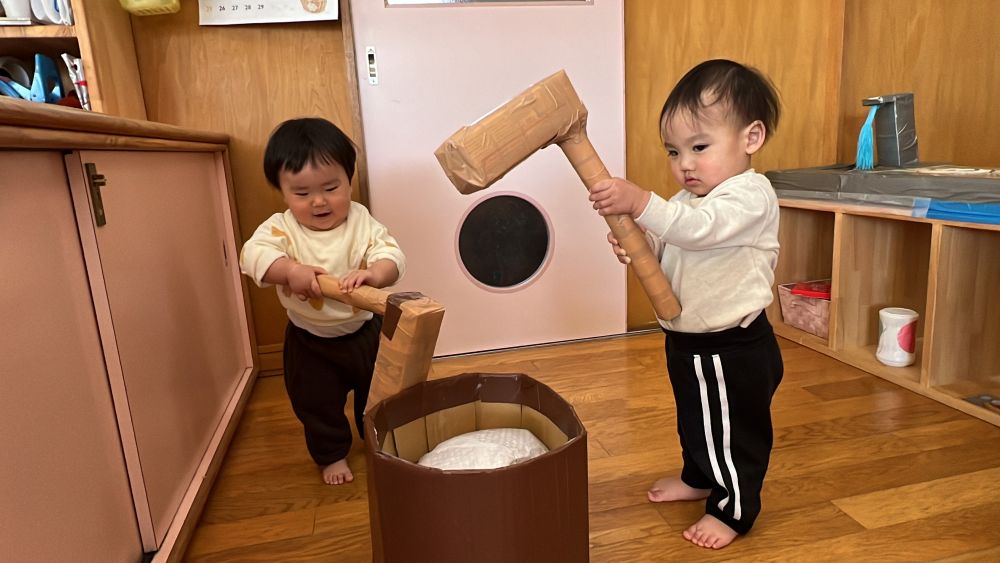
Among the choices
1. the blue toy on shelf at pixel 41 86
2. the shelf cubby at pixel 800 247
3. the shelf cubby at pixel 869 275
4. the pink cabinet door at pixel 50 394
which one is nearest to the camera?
the pink cabinet door at pixel 50 394

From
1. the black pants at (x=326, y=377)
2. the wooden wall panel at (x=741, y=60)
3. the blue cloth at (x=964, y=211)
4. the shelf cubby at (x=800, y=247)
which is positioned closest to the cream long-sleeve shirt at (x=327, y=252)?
the black pants at (x=326, y=377)

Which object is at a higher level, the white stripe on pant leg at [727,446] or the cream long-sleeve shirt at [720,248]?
the cream long-sleeve shirt at [720,248]

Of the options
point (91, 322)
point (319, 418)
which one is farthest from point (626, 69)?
point (91, 322)

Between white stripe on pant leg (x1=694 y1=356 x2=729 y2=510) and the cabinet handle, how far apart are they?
848 millimetres

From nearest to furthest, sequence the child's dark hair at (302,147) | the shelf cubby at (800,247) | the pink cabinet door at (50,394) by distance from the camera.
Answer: the pink cabinet door at (50,394)
the child's dark hair at (302,147)
the shelf cubby at (800,247)

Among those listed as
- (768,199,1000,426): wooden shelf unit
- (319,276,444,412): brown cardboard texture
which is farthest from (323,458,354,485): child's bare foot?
(768,199,1000,426): wooden shelf unit

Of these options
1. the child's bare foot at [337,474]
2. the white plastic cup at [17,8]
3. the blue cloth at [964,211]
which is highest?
the white plastic cup at [17,8]

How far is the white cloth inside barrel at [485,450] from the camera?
0.78m

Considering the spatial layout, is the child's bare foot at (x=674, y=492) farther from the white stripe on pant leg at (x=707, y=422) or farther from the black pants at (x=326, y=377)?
the black pants at (x=326, y=377)

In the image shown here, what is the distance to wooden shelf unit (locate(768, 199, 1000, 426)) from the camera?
139cm

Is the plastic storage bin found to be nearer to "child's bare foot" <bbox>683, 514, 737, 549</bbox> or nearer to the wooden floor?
the wooden floor

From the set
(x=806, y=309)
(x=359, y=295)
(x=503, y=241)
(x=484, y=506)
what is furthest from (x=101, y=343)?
(x=806, y=309)

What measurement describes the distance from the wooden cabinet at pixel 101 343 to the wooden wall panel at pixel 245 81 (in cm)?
40

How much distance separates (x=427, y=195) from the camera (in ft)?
5.74
